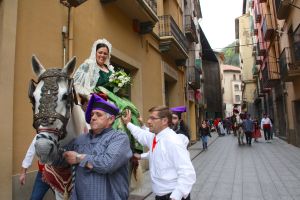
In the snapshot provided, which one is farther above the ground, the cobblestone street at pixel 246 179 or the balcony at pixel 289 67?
the balcony at pixel 289 67

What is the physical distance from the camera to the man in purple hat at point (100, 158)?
2.28 m

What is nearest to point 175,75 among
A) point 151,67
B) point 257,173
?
point 151,67

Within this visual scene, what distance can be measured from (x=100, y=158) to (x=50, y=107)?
515mm

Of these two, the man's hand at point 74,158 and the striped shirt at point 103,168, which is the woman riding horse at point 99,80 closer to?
A: the striped shirt at point 103,168

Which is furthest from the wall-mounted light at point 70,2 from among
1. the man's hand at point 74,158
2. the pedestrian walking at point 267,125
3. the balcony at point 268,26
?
the balcony at point 268,26

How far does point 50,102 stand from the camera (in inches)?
90.6

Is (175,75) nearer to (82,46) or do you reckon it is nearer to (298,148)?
(298,148)

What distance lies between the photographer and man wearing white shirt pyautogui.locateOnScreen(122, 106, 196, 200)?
2875 millimetres

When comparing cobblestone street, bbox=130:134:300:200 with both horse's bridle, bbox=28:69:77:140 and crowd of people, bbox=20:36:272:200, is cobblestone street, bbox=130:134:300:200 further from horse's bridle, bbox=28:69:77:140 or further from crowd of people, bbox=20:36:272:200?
horse's bridle, bbox=28:69:77:140

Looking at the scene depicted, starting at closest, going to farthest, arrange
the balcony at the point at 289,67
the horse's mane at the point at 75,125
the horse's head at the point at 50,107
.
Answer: the horse's head at the point at 50,107
the horse's mane at the point at 75,125
the balcony at the point at 289,67

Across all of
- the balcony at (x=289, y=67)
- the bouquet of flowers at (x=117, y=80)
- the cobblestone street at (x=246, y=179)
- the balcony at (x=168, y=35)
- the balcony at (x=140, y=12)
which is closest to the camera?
the bouquet of flowers at (x=117, y=80)

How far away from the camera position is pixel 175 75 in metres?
17.0

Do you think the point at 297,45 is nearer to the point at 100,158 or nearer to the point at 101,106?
the point at 101,106

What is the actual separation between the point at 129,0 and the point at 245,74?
44183 millimetres
